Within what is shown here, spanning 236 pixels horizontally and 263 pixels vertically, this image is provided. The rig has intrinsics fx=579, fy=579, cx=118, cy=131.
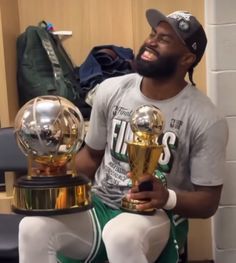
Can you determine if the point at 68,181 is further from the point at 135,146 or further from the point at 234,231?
the point at 234,231

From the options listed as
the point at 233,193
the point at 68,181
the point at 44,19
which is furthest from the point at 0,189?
the point at 68,181

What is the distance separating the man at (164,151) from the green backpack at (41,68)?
1.39ft

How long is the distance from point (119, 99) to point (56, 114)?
0.48 meters

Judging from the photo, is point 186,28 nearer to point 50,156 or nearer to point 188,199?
point 188,199

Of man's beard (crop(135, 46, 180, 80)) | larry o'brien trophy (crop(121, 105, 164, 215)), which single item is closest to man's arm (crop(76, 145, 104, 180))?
man's beard (crop(135, 46, 180, 80))

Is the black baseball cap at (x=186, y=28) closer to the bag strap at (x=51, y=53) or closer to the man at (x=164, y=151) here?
the man at (x=164, y=151)

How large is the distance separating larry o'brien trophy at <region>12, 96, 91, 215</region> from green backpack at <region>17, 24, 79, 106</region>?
86cm

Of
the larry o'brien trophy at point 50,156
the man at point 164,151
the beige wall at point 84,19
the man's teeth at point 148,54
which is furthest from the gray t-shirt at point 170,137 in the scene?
the beige wall at point 84,19

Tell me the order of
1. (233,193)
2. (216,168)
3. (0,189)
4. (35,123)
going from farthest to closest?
(0,189), (233,193), (216,168), (35,123)

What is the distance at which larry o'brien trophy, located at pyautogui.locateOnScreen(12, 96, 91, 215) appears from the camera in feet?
4.21

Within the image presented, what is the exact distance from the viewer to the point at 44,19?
2412 mm

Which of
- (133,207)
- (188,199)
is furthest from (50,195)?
(188,199)

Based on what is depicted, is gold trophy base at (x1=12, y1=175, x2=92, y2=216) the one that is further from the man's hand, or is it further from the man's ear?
the man's ear

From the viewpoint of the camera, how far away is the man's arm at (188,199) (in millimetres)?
1418
